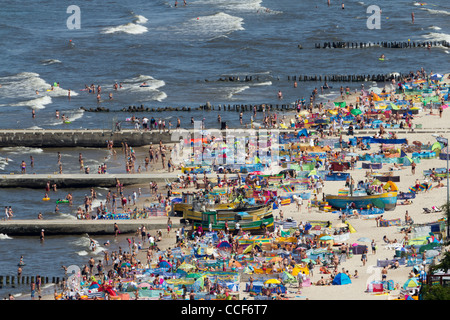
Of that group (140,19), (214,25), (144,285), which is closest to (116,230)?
(144,285)

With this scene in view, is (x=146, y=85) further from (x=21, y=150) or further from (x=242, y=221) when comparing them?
(x=242, y=221)

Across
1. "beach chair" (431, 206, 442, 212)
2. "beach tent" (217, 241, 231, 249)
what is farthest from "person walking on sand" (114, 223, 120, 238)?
"beach chair" (431, 206, 442, 212)

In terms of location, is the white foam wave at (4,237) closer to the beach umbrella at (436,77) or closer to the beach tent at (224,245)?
the beach tent at (224,245)

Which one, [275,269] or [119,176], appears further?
[119,176]

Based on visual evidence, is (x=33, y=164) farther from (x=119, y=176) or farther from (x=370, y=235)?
(x=370, y=235)

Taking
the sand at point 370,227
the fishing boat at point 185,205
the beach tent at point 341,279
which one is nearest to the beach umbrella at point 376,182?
the sand at point 370,227
